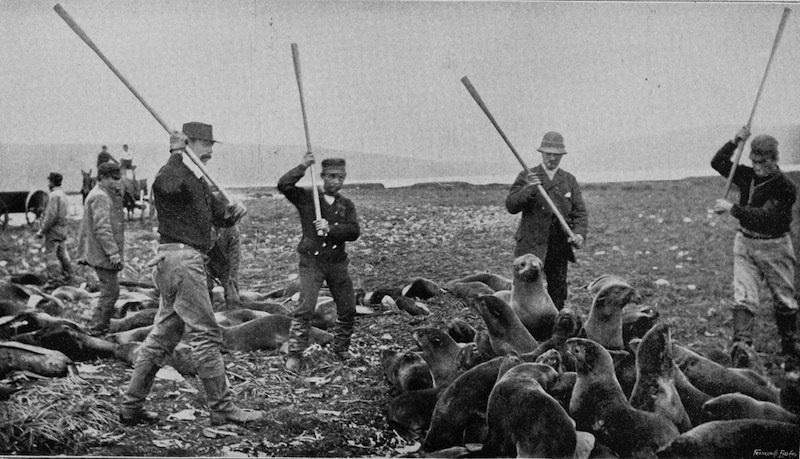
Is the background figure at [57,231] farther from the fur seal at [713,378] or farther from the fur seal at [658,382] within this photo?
the fur seal at [713,378]

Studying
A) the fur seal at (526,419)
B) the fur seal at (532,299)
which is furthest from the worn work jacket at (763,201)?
the fur seal at (526,419)

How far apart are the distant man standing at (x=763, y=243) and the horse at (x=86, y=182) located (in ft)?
17.2

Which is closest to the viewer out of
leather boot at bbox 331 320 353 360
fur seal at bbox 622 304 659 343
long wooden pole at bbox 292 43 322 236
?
fur seal at bbox 622 304 659 343

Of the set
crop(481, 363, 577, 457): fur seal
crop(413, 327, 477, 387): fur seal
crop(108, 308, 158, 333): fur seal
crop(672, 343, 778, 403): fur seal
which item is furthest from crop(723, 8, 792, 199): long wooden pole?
crop(108, 308, 158, 333): fur seal

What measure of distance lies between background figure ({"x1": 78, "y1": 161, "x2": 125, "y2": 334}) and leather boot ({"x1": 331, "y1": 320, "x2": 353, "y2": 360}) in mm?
1917

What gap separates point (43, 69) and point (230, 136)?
67.6 inches

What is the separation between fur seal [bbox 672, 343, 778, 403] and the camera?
5.09 m

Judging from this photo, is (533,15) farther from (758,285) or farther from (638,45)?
(758,285)

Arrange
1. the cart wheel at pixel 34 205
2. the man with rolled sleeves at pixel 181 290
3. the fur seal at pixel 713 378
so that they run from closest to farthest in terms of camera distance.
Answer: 1. the man with rolled sleeves at pixel 181 290
2. the fur seal at pixel 713 378
3. the cart wheel at pixel 34 205

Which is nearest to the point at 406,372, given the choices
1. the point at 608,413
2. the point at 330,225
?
the point at 330,225

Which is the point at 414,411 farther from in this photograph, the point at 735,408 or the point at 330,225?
the point at 735,408

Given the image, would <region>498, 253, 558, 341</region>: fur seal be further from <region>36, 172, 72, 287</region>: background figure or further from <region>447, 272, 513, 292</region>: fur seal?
<region>36, 172, 72, 287</region>: background figure

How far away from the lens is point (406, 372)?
5.36m

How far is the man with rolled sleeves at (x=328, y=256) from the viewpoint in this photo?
562cm
